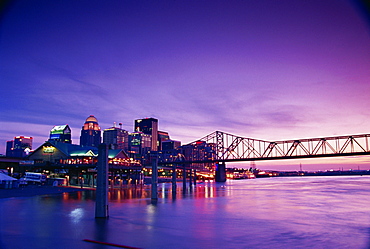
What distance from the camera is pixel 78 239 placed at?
66.2 ft

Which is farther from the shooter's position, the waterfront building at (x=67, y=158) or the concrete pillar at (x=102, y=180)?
the waterfront building at (x=67, y=158)

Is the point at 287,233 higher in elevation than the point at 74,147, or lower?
lower

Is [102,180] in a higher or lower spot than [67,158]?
lower

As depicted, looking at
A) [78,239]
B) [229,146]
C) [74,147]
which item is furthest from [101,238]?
[229,146]

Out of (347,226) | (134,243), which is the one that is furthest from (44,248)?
(347,226)

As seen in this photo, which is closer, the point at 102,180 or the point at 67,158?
the point at 102,180

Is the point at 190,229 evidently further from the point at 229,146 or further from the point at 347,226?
the point at 229,146

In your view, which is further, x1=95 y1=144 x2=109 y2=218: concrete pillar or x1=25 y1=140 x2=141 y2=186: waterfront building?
x1=25 y1=140 x2=141 y2=186: waterfront building

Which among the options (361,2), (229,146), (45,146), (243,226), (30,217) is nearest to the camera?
(361,2)

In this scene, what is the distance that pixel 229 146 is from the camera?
640 feet

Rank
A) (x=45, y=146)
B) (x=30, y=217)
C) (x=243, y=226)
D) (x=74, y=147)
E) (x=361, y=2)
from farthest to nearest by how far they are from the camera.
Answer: (x=74, y=147) → (x=45, y=146) → (x=30, y=217) → (x=243, y=226) → (x=361, y=2)

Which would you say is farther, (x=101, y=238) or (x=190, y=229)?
(x=190, y=229)

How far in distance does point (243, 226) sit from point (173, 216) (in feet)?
29.3

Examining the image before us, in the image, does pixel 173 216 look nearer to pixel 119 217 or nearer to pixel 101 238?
pixel 119 217
